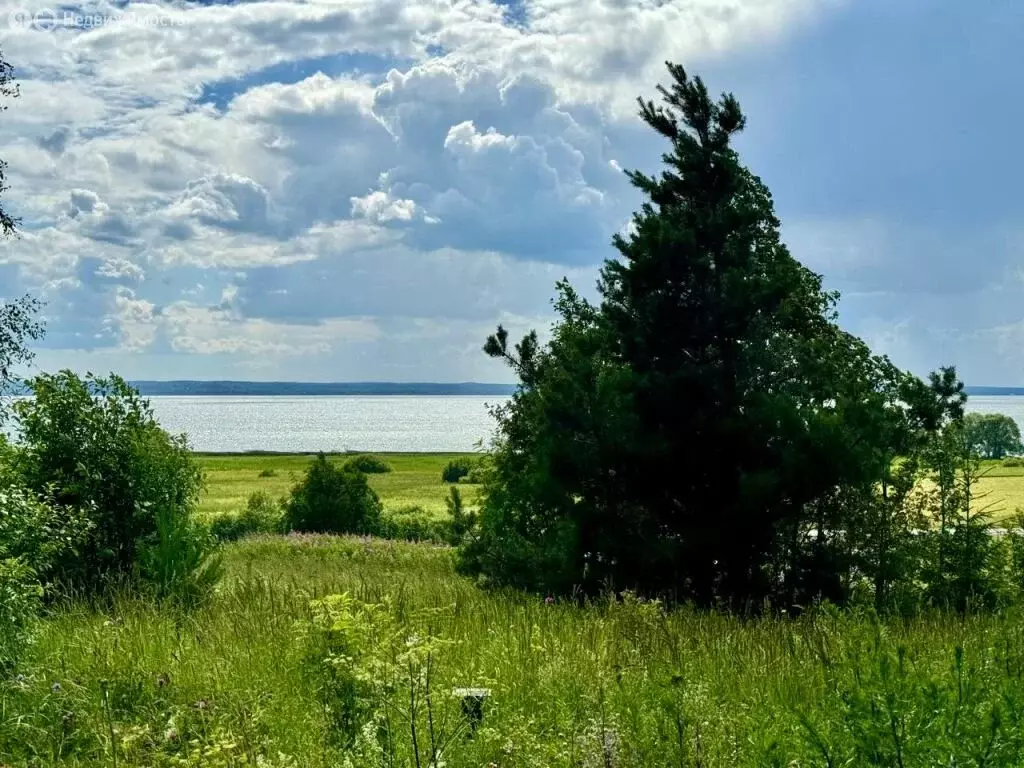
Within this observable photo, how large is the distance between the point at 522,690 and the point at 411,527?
103ft

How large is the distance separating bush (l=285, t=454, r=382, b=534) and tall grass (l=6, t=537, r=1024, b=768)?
78.7 feet

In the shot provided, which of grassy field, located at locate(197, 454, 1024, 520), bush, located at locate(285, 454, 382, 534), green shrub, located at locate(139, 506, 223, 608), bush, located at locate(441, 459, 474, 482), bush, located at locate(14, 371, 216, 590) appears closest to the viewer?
green shrub, located at locate(139, 506, 223, 608)

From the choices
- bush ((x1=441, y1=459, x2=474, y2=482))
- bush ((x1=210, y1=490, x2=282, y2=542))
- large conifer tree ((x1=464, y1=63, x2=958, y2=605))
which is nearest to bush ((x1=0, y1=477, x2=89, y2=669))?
large conifer tree ((x1=464, y1=63, x2=958, y2=605))

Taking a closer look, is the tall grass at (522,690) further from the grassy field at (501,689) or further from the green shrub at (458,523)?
the green shrub at (458,523)

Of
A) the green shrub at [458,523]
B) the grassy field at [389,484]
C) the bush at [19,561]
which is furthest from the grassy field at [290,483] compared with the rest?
the bush at [19,561]

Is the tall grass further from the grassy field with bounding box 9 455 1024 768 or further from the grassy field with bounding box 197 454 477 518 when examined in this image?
the grassy field with bounding box 197 454 477 518

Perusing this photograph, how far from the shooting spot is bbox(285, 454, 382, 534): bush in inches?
1300

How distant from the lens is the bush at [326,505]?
33.0 m

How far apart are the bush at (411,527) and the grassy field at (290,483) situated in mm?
2115

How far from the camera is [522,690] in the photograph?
622 centimetres

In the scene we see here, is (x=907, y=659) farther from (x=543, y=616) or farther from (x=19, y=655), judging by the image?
(x=19, y=655)

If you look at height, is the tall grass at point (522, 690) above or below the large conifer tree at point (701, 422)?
below

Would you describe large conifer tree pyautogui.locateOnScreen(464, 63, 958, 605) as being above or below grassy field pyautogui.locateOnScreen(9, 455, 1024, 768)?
above

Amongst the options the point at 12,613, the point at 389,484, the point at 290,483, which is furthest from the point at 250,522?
the point at 12,613
